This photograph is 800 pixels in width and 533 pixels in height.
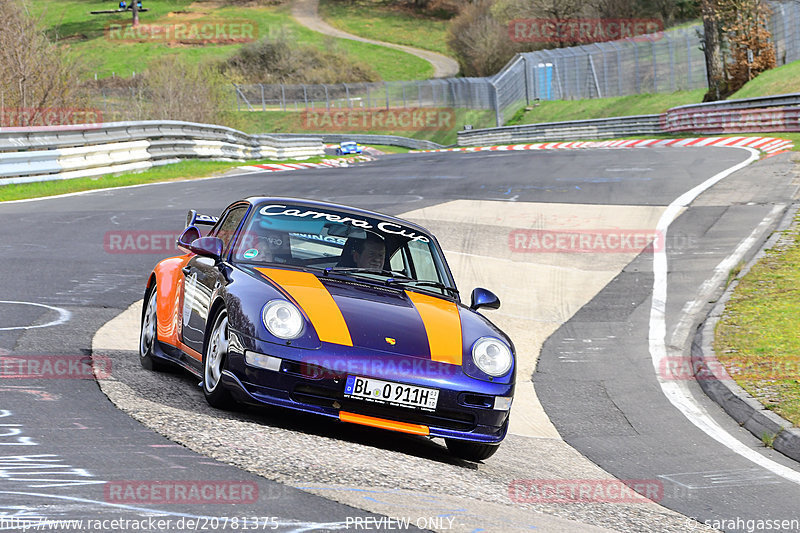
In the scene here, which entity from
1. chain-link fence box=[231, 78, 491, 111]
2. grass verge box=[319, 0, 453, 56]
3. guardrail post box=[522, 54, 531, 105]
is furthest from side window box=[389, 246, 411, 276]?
grass verge box=[319, 0, 453, 56]

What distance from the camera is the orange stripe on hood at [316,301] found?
19.4ft

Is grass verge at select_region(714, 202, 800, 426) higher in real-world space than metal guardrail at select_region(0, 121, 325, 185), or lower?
lower

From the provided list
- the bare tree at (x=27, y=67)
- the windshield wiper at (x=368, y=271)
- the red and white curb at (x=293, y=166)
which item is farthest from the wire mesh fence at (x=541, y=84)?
the windshield wiper at (x=368, y=271)

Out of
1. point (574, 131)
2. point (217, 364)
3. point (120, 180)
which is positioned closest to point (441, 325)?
point (217, 364)

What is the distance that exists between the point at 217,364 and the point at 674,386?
480 cm

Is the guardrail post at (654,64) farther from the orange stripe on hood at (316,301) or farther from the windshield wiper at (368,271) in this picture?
the orange stripe on hood at (316,301)

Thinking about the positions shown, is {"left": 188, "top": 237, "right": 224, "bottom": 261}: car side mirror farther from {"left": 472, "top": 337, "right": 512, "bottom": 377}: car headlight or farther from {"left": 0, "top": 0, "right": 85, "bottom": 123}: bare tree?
{"left": 0, "top": 0, "right": 85, "bottom": 123}: bare tree

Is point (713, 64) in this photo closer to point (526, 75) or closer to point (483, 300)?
point (526, 75)

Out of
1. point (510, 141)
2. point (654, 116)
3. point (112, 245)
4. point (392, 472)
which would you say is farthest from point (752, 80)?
point (392, 472)

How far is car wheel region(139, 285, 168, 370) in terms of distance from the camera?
7477mm

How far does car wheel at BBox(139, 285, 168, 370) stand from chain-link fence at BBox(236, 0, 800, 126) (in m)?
38.0

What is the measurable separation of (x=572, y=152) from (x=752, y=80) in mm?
12330

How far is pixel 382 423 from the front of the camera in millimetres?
5871

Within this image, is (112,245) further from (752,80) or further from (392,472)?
(752,80)
